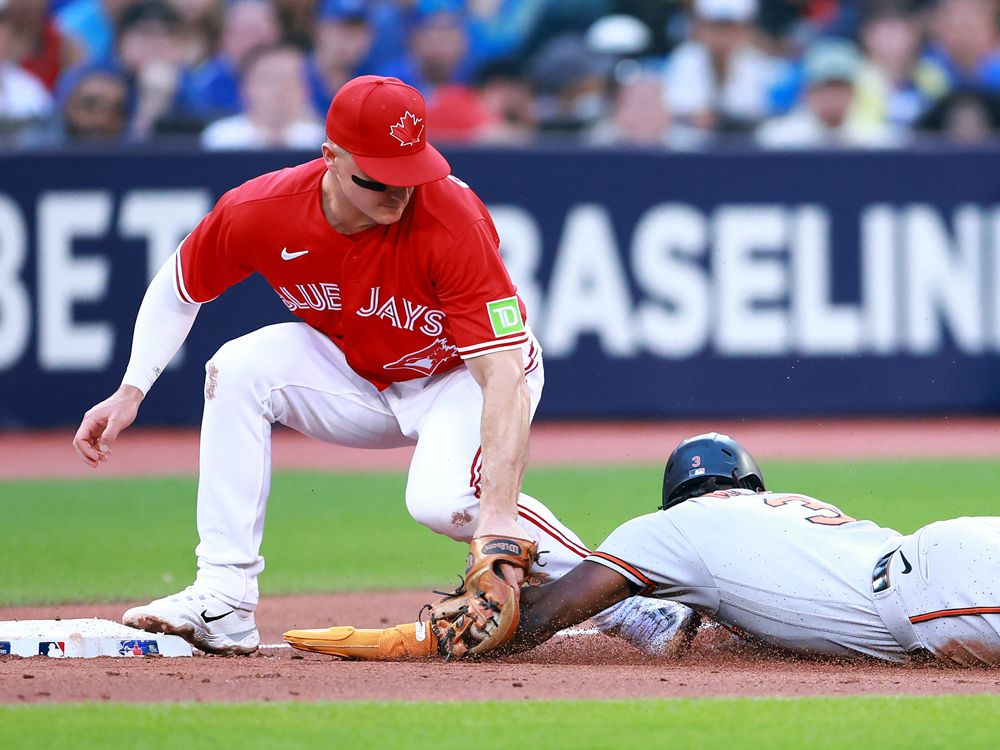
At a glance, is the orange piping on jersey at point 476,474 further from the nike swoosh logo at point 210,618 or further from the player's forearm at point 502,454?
the nike swoosh logo at point 210,618

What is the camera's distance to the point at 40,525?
8297mm

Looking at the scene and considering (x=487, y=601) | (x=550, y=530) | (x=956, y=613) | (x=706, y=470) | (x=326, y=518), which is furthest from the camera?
(x=326, y=518)

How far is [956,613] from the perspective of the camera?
430cm

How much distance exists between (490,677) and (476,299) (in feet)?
3.76

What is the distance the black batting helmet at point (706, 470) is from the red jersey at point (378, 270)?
0.66 meters

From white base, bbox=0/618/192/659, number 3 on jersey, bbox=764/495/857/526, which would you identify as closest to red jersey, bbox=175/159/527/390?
number 3 on jersey, bbox=764/495/857/526

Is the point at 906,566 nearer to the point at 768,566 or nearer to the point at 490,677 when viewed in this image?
the point at 768,566

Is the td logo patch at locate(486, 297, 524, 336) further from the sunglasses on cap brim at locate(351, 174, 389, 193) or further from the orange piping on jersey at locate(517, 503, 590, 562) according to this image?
the orange piping on jersey at locate(517, 503, 590, 562)

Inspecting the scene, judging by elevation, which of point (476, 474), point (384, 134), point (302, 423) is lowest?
point (476, 474)

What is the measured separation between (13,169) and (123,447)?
2064 millimetres

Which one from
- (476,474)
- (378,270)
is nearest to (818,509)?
(476,474)

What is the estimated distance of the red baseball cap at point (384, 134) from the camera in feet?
15.6

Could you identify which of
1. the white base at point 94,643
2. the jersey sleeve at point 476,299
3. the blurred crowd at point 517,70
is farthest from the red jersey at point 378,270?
the blurred crowd at point 517,70

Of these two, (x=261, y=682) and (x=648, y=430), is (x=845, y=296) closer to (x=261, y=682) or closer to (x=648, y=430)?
(x=648, y=430)
